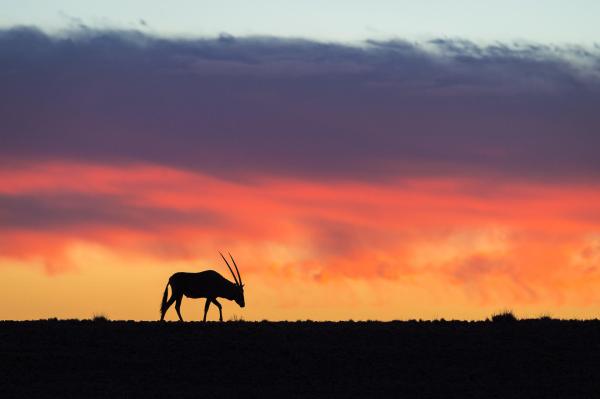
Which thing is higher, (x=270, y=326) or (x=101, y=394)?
(x=270, y=326)

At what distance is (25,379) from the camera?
2609 centimetres

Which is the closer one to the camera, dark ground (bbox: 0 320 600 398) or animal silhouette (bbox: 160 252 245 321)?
dark ground (bbox: 0 320 600 398)

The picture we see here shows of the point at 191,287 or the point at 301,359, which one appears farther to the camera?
the point at 191,287

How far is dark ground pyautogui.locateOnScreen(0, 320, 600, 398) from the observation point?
2533cm

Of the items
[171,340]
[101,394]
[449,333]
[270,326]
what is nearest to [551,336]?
[449,333]

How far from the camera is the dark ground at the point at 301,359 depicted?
25328mm

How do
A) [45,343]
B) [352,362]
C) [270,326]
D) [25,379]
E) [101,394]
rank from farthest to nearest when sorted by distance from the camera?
[270,326] < [45,343] < [352,362] < [25,379] < [101,394]

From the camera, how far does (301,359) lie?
28.2 m

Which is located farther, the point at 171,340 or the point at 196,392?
the point at 171,340

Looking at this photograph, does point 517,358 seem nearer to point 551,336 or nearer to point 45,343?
point 551,336

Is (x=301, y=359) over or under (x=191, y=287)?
under

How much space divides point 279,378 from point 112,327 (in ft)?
23.1

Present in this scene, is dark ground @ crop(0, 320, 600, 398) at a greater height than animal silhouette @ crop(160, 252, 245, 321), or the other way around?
animal silhouette @ crop(160, 252, 245, 321)

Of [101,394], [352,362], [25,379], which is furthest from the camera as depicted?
[352,362]
